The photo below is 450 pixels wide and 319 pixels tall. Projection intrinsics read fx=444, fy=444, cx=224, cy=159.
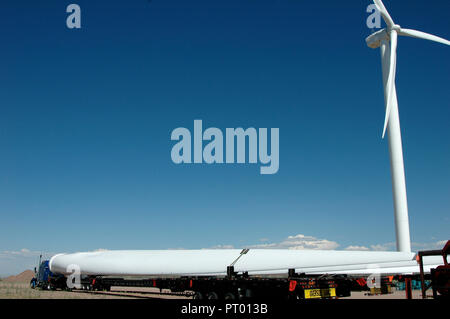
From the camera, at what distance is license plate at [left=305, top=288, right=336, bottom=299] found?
56.2 ft

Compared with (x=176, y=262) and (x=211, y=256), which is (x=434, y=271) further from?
(x=176, y=262)

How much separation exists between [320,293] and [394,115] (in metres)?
24.1

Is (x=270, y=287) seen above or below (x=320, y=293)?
above

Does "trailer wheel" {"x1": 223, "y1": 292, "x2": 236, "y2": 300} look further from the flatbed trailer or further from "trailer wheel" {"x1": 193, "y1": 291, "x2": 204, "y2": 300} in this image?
"trailer wheel" {"x1": 193, "y1": 291, "x2": 204, "y2": 300}

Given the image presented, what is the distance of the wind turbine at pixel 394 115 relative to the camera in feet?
115

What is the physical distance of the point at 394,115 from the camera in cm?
3722

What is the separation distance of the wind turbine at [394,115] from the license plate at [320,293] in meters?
18.8

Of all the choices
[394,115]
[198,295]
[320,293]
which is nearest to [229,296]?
[198,295]

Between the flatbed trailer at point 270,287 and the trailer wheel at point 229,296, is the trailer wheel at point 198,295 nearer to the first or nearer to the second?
the flatbed trailer at point 270,287

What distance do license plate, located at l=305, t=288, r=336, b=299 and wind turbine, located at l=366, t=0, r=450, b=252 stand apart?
61.7 ft

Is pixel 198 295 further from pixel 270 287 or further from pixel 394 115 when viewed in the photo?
pixel 394 115
